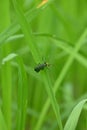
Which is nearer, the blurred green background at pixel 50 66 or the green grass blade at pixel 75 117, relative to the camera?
the green grass blade at pixel 75 117

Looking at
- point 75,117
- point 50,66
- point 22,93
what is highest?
point 50,66

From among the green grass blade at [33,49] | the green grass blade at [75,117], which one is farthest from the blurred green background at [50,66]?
the green grass blade at [75,117]

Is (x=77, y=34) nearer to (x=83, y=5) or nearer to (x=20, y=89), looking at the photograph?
(x=83, y=5)

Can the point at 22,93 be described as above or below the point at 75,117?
above

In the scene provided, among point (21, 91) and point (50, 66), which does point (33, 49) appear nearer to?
point (21, 91)

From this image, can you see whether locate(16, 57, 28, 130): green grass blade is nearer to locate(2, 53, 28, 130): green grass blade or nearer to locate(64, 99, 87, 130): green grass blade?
locate(2, 53, 28, 130): green grass blade

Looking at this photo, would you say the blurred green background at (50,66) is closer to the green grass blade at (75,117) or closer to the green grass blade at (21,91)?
the green grass blade at (21,91)

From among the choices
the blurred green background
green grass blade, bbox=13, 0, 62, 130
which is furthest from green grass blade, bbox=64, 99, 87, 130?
the blurred green background

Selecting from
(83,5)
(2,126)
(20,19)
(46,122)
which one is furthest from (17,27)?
(83,5)

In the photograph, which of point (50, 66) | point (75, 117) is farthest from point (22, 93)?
point (50, 66)

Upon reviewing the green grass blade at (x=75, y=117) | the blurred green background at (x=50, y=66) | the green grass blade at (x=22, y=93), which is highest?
the blurred green background at (x=50, y=66)

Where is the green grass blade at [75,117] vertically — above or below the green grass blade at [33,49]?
below
